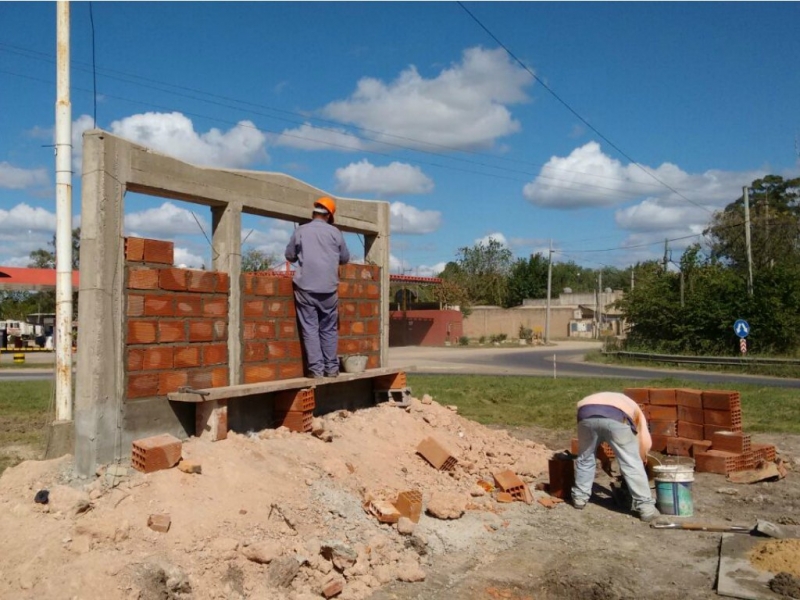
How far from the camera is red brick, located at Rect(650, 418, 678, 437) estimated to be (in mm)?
9836

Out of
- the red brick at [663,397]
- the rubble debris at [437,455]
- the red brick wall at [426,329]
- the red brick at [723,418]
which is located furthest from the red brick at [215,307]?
the red brick wall at [426,329]

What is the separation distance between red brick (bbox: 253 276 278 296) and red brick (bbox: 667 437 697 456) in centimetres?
564

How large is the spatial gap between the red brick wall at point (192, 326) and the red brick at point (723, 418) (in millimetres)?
5263

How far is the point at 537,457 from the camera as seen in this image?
30.8ft

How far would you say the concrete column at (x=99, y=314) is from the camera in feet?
18.9

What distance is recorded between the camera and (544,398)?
1622 centimetres

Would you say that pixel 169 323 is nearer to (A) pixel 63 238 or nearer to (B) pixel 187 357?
(B) pixel 187 357

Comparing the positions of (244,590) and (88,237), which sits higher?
(88,237)

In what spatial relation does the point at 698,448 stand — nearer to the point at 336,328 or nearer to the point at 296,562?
the point at 336,328

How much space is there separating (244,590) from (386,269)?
562cm

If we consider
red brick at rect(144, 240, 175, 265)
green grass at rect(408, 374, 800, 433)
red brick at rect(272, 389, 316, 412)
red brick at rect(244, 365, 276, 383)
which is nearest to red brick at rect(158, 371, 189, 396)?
red brick at rect(244, 365, 276, 383)

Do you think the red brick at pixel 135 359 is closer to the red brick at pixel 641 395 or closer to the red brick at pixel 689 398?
the red brick at pixel 641 395

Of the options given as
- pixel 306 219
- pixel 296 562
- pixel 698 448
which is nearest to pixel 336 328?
pixel 306 219

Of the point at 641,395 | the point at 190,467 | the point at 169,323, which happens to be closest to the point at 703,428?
the point at 641,395
